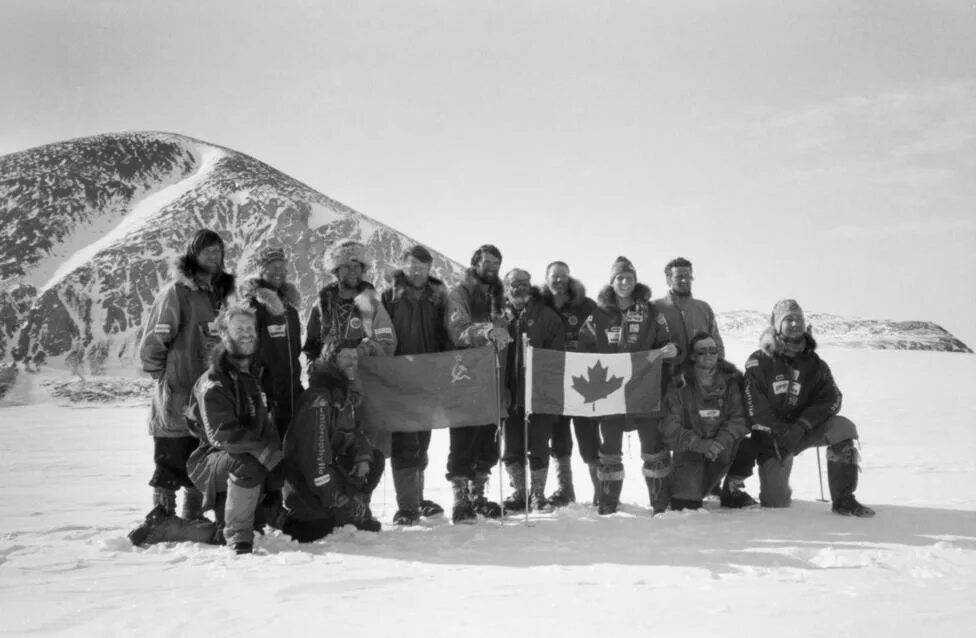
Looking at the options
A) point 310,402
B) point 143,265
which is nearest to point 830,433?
point 310,402

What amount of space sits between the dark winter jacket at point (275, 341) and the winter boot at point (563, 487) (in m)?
2.62

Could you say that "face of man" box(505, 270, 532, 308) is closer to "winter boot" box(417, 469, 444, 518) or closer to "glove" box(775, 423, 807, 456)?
"winter boot" box(417, 469, 444, 518)

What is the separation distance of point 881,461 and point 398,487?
22.9 ft

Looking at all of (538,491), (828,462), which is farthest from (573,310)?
(828,462)

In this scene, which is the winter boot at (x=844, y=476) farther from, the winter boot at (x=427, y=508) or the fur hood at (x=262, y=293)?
the fur hood at (x=262, y=293)

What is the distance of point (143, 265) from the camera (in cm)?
6956

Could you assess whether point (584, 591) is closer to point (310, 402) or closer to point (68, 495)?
point (310, 402)

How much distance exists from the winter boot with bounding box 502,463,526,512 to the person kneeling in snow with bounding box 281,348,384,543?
4.34 ft

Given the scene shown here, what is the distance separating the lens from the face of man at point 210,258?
6.05m

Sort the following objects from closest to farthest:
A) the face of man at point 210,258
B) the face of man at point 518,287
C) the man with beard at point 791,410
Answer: the face of man at point 210,258, the man with beard at point 791,410, the face of man at point 518,287

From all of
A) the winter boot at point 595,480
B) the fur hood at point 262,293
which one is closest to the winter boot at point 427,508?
the winter boot at point 595,480

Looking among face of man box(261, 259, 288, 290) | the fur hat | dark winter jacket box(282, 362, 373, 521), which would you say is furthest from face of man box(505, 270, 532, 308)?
face of man box(261, 259, 288, 290)

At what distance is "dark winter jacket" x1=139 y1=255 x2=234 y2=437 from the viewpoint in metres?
5.73

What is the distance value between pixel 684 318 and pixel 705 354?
668 millimetres
